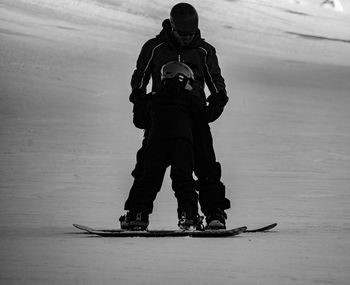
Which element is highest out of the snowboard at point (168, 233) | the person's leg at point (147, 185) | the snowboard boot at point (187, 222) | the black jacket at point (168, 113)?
the black jacket at point (168, 113)

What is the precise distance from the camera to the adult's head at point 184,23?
636cm

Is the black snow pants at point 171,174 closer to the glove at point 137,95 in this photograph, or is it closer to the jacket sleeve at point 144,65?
the glove at point 137,95

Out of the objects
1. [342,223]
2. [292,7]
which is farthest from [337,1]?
[342,223]

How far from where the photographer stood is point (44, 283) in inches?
154

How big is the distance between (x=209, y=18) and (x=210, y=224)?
2944 cm

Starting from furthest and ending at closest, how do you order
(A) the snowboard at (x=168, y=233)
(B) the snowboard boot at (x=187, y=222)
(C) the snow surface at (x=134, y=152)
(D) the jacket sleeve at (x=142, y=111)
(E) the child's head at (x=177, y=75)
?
(D) the jacket sleeve at (x=142, y=111) → (E) the child's head at (x=177, y=75) → (B) the snowboard boot at (x=187, y=222) → (A) the snowboard at (x=168, y=233) → (C) the snow surface at (x=134, y=152)

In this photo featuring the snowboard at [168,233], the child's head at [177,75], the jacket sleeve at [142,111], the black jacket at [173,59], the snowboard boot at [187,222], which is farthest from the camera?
the black jacket at [173,59]

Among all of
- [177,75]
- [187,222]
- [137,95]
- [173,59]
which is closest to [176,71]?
[177,75]

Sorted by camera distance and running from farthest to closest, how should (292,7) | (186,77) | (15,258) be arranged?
(292,7)
(186,77)
(15,258)

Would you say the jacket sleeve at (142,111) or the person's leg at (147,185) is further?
the jacket sleeve at (142,111)

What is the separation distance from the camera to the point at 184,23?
6.35m

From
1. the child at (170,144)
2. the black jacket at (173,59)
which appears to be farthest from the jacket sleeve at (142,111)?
the black jacket at (173,59)

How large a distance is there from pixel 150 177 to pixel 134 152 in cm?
545

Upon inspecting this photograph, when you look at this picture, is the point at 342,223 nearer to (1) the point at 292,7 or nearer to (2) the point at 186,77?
(2) the point at 186,77
